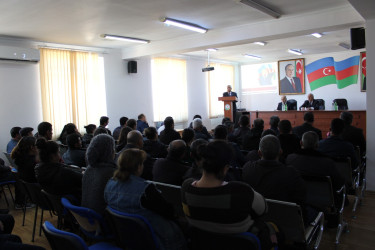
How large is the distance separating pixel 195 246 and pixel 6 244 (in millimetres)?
1267

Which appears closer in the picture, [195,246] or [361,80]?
[195,246]

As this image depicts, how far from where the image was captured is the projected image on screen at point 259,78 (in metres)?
12.8

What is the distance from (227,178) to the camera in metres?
2.75

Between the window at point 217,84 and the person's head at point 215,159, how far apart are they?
10.2 m

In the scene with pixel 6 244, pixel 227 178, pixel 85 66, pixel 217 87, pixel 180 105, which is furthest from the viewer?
pixel 217 87

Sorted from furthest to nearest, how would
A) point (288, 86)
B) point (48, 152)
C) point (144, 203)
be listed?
point (288, 86)
point (48, 152)
point (144, 203)

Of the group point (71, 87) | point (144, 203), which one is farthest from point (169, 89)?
point (144, 203)

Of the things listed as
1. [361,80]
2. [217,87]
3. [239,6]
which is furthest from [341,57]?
[239,6]

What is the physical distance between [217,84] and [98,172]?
10.4 metres

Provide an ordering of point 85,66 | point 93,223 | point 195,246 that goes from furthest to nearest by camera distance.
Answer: point 85,66 → point 93,223 → point 195,246

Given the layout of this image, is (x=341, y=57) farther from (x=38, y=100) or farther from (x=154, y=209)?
(x=154, y=209)

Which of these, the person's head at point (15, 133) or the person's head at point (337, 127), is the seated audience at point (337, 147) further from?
the person's head at point (15, 133)

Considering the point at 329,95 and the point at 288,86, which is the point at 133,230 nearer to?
the point at 329,95

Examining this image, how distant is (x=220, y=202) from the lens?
171cm
